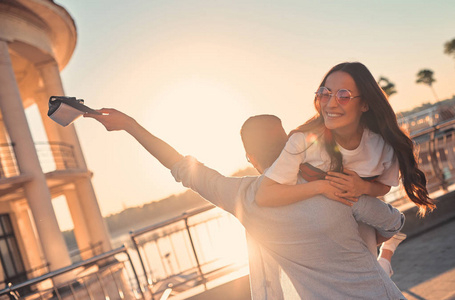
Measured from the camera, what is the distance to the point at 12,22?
13.9 metres

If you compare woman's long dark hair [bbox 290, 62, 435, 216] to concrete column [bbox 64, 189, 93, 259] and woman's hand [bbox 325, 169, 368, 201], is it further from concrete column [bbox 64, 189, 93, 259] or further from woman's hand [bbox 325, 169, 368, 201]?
concrete column [bbox 64, 189, 93, 259]

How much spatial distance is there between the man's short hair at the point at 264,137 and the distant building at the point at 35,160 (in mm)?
12680

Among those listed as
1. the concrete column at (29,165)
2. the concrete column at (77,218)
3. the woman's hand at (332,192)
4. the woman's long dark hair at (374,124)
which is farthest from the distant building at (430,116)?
the woman's hand at (332,192)

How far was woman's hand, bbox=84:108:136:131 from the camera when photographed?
6.61 feet

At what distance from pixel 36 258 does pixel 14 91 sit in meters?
7.86

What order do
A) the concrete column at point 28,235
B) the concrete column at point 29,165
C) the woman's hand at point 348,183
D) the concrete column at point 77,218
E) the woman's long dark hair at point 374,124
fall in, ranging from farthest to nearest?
the concrete column at point 77,218, the concrete column at point 28,235, the concrete column at point 29,165, the woman's long dark hair at point 374,124, the woman's hand at point 348,183

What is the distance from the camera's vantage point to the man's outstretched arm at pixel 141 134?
200cm

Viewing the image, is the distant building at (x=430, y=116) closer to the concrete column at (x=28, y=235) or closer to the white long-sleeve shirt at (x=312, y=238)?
the concrete column at (x=28, y=235)

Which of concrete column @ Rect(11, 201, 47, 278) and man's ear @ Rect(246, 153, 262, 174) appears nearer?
man's ear @ Rect(246, 153, 262, 174)

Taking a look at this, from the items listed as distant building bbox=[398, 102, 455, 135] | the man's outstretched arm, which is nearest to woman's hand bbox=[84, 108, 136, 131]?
the man's outstretched arm

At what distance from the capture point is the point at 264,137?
1810 millimetres

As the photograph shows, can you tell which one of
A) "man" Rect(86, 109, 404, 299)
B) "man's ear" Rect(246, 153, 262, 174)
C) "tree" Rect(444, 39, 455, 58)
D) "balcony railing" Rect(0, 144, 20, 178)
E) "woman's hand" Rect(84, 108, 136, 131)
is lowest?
"man" Rect(86, 109, 404, 299)

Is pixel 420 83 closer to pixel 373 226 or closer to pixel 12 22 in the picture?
pixel 12 22

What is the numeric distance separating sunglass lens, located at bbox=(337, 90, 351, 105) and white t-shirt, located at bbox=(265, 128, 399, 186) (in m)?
0.17
